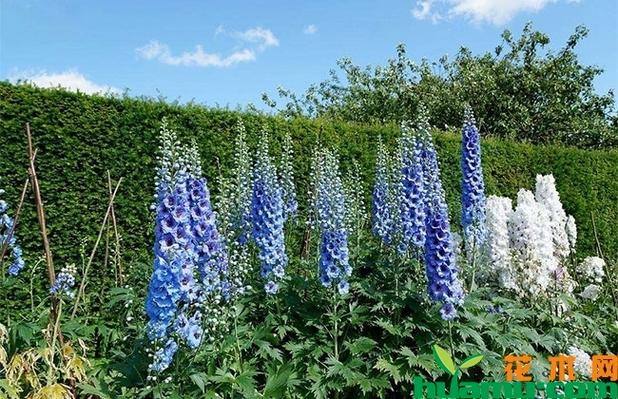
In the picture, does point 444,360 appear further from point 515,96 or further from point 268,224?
point 515,96

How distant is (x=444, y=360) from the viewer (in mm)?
3912

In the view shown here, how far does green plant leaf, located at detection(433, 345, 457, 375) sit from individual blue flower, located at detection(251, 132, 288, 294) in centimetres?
114

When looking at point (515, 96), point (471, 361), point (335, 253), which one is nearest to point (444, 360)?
point (471, 361)

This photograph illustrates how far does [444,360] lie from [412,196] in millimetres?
1192

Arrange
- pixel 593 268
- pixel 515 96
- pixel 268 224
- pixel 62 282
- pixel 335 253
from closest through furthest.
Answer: pixel 62 282 → pixel 335 253 → pixel 268 224 → pixel 593 268 → pixel 515 96

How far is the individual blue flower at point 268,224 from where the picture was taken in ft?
13.9

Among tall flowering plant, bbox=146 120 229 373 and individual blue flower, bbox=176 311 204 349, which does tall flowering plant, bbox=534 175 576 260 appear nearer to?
tall flowering plant, bbox=146 120 229 373

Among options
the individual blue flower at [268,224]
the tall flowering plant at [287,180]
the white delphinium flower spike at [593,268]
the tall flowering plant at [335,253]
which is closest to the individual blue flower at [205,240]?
the individual blue flower at [268,224]

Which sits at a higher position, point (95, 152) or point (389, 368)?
point (95, 152)

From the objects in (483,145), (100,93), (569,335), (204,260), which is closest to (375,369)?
(204,260)

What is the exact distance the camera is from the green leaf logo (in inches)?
153

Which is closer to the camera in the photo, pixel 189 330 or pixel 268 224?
pixel 189 330

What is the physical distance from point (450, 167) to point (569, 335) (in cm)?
569

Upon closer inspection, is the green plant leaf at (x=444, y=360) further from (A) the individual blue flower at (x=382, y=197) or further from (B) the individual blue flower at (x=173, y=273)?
(B) the individual blue flower at (x=173, y=273)
